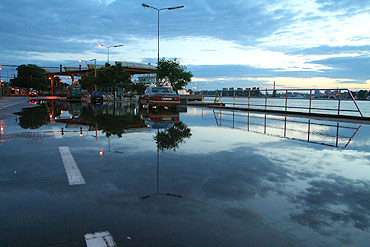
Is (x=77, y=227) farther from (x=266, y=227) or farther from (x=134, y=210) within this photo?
(x=266, y=227)

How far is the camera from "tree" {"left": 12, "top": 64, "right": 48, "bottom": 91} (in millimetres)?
116375

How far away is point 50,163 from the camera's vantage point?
615cm

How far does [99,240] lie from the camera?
2842 mm

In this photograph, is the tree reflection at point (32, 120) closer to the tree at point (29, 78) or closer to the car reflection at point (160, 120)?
the car reflection at point (160, 120)

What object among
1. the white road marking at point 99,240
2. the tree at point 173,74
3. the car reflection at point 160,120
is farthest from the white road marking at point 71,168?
the tree at point 173,74

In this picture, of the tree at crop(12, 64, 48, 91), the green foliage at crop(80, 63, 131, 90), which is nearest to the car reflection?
the green foliage at crop(80, 63, 131, 90)

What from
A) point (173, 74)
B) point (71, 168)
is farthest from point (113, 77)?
point (71, 168)

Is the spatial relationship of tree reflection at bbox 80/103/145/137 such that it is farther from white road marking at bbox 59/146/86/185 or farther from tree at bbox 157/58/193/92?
tree at bbox 157/58/193/92

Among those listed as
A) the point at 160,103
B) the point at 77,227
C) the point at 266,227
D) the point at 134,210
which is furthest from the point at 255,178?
the point at 160,103

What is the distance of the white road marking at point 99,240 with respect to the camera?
9.08 feet

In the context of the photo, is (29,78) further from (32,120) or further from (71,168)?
(71,168)

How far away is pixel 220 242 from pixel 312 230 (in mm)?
1010

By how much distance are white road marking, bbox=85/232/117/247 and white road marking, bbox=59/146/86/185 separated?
194cm

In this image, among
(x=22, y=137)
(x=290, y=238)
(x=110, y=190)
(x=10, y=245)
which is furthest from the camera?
(x=22, y=137)
